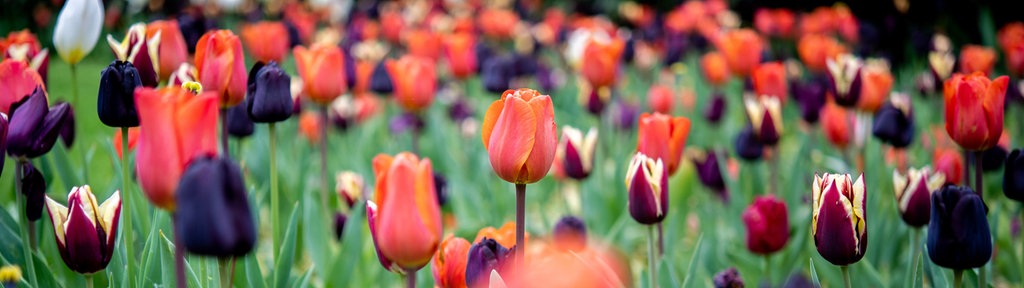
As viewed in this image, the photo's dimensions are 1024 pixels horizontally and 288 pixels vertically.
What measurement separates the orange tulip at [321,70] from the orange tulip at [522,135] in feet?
2.99

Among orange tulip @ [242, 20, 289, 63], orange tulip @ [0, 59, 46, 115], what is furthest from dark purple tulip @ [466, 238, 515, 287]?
orange tulip @ [242, 20, 289, 63]

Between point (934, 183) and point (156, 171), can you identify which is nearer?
point (156, 171)

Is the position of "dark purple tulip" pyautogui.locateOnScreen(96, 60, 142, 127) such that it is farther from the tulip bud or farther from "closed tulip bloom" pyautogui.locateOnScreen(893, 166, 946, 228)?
"closed tulip bloom" pyautogui.locateOnScreen(893, 166, 946, 228)

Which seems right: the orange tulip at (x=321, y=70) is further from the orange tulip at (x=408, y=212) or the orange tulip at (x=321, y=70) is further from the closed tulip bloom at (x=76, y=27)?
the orange tulip at (x=408, y=212)

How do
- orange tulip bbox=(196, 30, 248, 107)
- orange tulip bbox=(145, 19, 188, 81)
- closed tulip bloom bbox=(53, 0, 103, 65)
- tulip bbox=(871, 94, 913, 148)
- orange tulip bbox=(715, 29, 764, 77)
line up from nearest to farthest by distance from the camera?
orange tulip bbox=(196, 30, 248, 107) < closed tulip bloom bbox=(53, 0, 103, 65) < orange tulip bbox=(145, 19, 188, 81) < tulip bbox=(871, 94, 913, 148) < orange tulip bbox=(715, 29, 764, 77)

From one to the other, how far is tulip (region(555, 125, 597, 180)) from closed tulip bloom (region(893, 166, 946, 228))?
693 millimetres

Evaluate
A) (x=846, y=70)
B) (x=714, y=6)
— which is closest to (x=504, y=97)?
(x=846, y=70)

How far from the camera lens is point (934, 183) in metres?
1.64

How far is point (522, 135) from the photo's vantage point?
1.16 meters

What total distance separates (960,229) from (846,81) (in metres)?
1.24

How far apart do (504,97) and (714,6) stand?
15.3 ft

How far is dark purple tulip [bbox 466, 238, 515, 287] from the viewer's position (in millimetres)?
1132

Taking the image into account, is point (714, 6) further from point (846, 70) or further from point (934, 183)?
point (934, 183)

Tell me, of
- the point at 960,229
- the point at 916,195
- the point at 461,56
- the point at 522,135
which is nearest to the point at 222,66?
the point at 522,135
